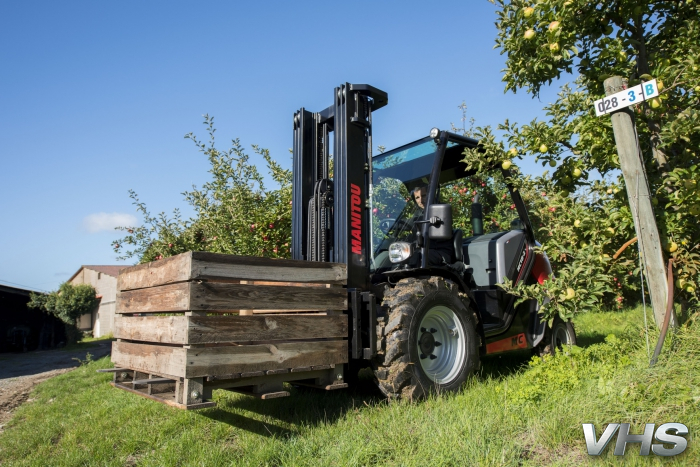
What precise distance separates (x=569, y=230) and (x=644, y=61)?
68.4 inches

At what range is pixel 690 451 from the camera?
113 inches

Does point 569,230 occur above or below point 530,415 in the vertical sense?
above

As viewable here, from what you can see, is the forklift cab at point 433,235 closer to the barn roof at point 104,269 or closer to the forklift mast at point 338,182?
the forklift mast at point 338,182

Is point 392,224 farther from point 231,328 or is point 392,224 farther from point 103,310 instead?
point 103,310

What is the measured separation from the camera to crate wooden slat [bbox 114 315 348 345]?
334 cm

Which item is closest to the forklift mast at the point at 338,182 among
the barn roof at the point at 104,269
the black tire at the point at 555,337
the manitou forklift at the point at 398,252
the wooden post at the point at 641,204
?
the manitou forklift at the point at 398,252

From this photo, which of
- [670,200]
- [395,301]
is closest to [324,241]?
[395,301]

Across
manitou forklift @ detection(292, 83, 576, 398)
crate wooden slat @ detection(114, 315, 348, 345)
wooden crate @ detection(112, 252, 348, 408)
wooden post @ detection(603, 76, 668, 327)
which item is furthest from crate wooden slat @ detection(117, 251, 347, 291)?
wooden post @ detection(603, 76, 668, 327)

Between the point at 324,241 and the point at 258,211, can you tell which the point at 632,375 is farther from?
the point at 258,211

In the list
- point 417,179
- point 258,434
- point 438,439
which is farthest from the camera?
point 417,179

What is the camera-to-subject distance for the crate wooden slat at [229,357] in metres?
3.32

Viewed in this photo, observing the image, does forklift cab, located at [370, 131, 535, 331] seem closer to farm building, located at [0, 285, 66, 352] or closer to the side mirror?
the side mirror

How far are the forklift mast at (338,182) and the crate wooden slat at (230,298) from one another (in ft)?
1.69

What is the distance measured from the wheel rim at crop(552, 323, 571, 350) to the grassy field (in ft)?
4.18
